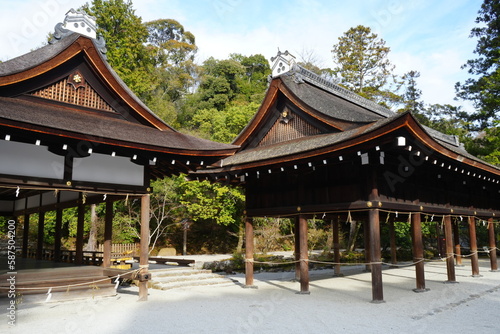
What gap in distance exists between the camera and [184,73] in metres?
50.9

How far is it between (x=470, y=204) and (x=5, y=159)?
1741cm

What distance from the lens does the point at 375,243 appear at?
9891 mm

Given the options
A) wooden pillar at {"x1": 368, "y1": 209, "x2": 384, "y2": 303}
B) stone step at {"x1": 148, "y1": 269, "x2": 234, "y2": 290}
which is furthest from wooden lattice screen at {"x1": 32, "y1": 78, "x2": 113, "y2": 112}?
wooden pillar at {"x1": 368, "y1": 209, "x2": 384, "y2": 303}

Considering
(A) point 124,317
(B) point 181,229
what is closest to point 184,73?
(B) point 181,229

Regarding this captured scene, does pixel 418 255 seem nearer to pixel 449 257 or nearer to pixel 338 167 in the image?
pixel 449 257

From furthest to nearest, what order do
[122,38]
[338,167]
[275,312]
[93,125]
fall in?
[122,38]
[338,167]
[93,125]
[275,312]

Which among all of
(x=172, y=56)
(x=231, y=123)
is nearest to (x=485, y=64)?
(x=231, y=123)

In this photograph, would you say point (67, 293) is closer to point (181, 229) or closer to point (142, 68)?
point (181, 229)

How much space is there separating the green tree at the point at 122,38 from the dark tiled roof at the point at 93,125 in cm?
1820

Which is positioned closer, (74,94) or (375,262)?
(375,262)

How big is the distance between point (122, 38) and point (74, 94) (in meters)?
20.5

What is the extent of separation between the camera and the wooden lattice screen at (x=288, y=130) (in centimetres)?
1275

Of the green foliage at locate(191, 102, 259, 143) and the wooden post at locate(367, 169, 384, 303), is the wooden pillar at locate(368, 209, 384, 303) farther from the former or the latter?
the green foliage at locate(191, 102, 259, 143)

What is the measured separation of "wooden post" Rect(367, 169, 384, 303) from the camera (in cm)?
972
